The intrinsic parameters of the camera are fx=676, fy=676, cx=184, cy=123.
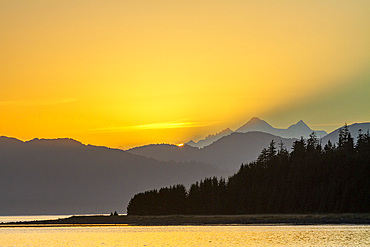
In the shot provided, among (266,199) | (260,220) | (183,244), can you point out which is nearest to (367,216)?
(260,220)

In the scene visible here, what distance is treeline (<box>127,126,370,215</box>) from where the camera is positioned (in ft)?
524

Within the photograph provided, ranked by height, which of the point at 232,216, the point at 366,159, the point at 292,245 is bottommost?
the point at 292,245

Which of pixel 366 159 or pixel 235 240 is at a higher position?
pixel 366 159

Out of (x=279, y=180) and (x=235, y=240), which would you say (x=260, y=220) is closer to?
(x=279, y=180)

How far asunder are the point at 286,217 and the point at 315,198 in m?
11.9

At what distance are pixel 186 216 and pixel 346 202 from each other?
49833 mm

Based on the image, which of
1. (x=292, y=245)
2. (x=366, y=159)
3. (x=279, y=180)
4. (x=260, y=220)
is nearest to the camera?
(x=292, y=245)

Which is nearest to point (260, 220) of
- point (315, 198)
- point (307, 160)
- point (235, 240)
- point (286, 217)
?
point (286, 217)

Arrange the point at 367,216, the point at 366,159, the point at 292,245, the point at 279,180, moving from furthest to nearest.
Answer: the point at 279,180, the point at 366,159, the point at 367,216, the point at 292,245

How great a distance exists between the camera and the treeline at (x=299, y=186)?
15975 centimetres

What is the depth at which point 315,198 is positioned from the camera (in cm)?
16488

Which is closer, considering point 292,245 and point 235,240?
point 292,245

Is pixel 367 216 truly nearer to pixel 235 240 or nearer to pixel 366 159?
pixel 366 159

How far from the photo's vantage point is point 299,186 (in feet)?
567
